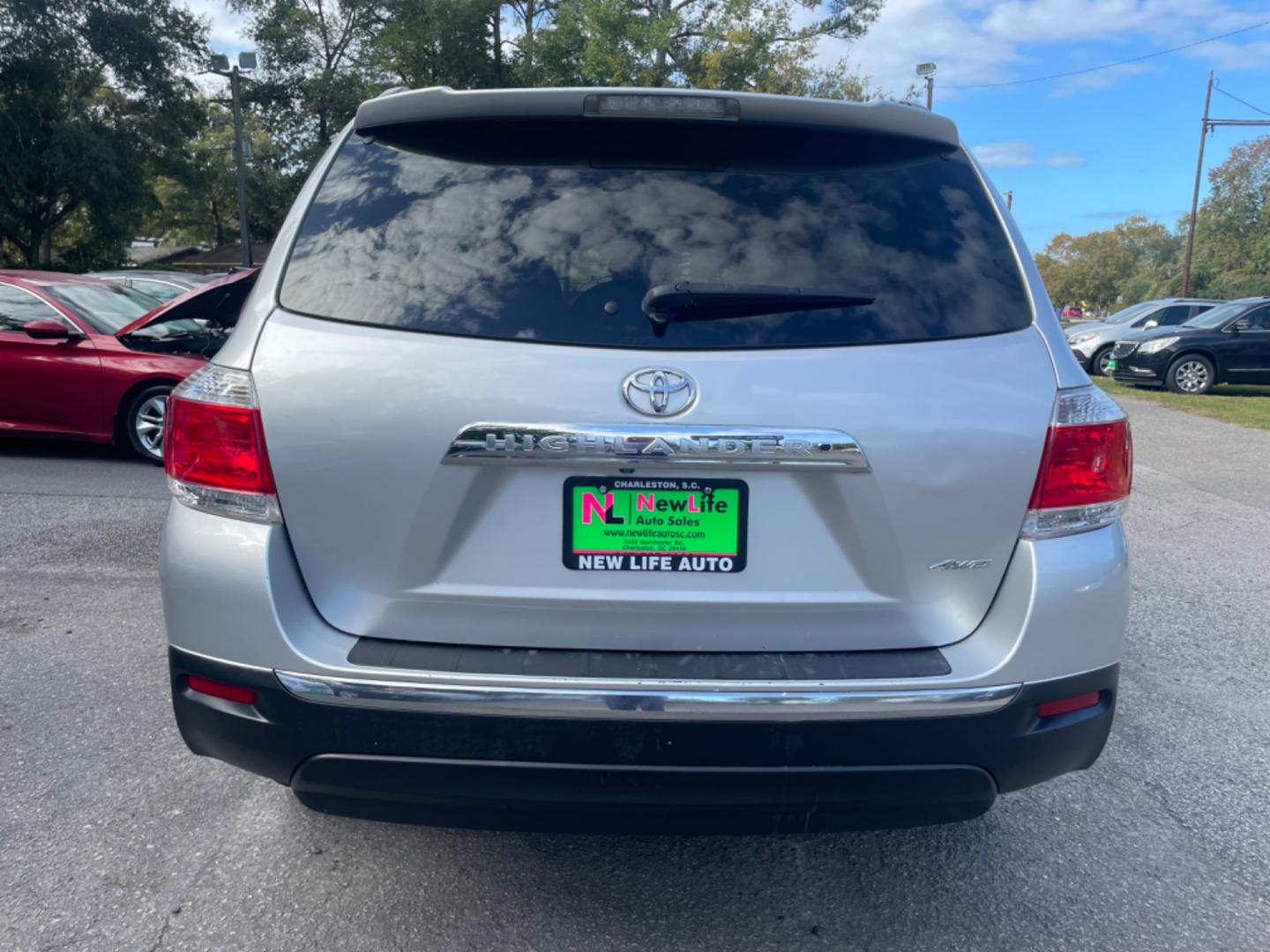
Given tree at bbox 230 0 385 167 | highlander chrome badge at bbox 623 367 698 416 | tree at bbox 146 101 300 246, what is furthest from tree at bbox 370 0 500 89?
highlander chrome badge at bbox 623 367 698 416

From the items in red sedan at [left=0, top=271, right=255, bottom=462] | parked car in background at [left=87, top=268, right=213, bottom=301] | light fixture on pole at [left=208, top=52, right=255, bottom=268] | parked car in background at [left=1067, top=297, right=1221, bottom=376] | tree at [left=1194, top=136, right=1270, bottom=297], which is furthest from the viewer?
tree at [left=1194, top=136, right=1270, bottom=297]

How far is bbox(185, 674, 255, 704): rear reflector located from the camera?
2131 millimetres

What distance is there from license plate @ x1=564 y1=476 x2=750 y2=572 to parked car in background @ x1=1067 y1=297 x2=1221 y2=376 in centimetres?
1841

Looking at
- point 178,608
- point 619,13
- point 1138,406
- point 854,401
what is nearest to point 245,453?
point 178,608

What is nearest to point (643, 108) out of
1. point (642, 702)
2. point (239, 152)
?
point (642, 702)

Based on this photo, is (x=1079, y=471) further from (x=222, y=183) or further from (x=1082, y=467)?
(x=222, y=183)

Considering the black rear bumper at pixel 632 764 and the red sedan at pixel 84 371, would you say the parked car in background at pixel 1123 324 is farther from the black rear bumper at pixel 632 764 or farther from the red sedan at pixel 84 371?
the black rear bumper at pixel 632 764

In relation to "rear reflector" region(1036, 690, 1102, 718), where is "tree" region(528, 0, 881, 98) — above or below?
above

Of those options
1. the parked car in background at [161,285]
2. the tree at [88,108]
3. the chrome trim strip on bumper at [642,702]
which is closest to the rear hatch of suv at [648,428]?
the chrome trim strip on bumper at [642,702]

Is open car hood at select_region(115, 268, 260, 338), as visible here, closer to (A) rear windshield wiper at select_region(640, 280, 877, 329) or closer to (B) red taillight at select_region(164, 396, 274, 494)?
(B) red taillight at select_region(164, 396, 274, 494)

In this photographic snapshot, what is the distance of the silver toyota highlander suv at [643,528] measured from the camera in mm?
2049

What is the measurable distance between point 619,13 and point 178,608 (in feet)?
108

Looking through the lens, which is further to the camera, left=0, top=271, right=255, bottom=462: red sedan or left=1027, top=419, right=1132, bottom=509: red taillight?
left=0, top=271, right=255, bottom=462: red sedan

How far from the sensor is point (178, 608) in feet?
7.20
